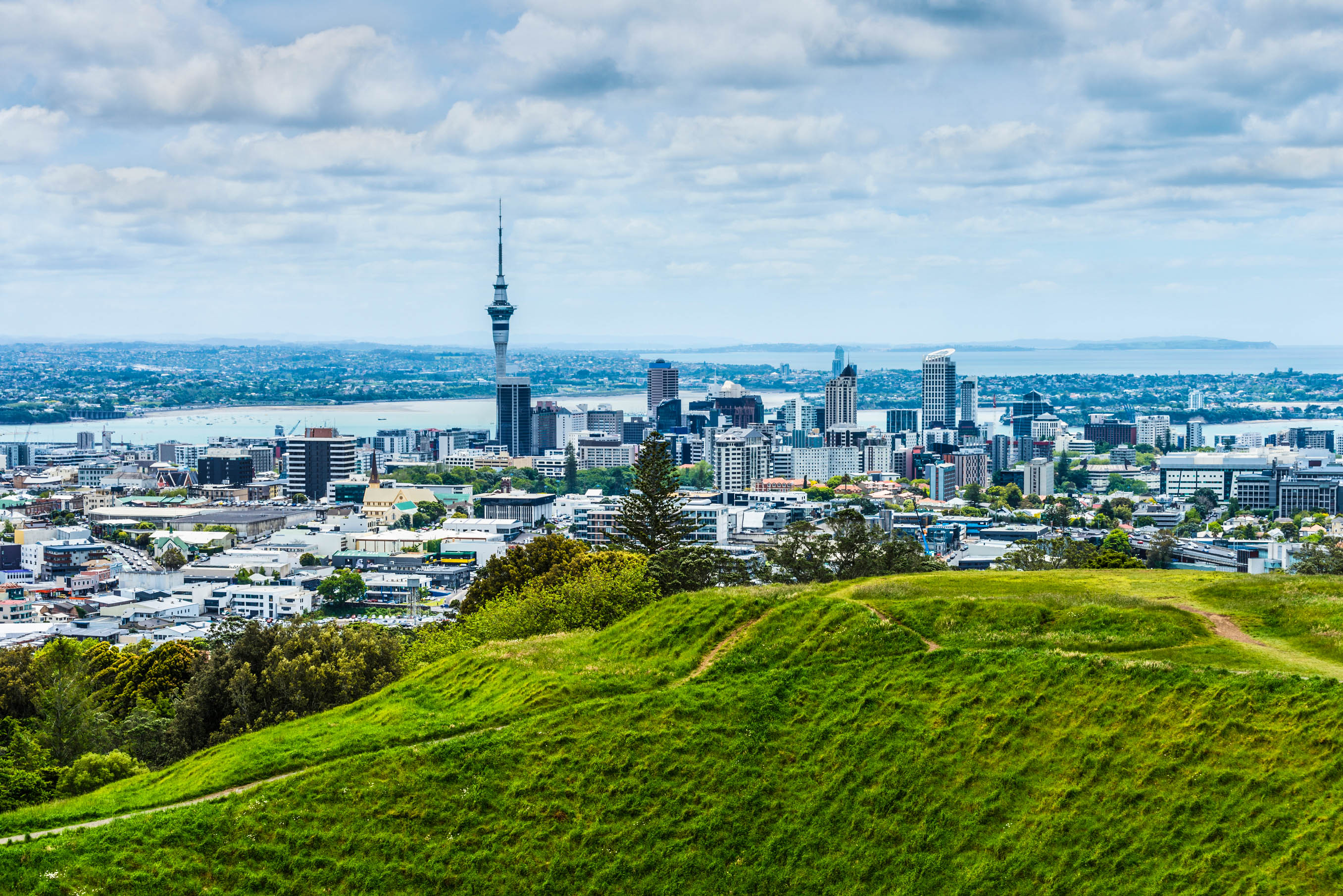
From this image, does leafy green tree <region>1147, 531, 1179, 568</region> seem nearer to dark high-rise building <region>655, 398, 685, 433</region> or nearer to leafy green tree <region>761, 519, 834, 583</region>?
leafy green tree <region>761, 519, 834, 583</region>

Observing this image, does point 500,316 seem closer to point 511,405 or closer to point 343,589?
point 511,405

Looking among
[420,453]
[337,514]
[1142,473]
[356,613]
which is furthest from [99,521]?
[1142,473]

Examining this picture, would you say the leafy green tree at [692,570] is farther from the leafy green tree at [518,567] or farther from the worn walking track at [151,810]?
the worn walking track at [151,810]

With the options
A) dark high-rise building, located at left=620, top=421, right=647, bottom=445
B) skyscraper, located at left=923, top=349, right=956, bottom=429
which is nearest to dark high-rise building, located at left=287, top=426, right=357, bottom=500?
dark high-rise building, located at left=620, top=421, right=647, bottom=445

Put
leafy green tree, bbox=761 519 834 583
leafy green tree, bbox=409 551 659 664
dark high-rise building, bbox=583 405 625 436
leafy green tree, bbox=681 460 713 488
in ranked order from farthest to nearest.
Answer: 1. dark high-rise building, bbox=583 405 625 436
2. leafy green tree, bbox=681 460 713 488
3. leafy green tree, bbox=761 519 834 583
4. leafy green tree, bbox=409 551 659 664

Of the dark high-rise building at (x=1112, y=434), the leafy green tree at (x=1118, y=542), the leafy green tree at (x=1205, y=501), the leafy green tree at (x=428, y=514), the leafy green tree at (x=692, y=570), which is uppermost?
the leafy green tree at (x=692, y=570)

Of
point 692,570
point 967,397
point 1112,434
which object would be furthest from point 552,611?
point 967,397

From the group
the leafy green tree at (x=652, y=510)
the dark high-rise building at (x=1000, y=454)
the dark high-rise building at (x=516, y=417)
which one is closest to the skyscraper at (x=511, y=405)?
the dark high-rise building at (x=516, y=417)
